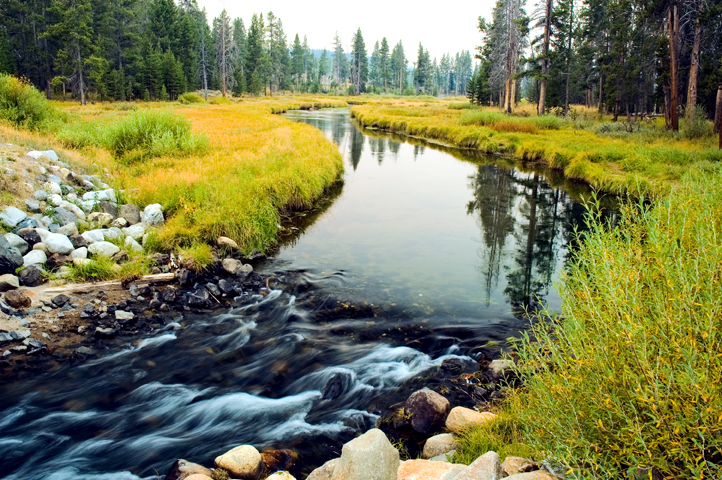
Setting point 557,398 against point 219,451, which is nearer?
point 557,398

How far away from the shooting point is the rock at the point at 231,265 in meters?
10.2

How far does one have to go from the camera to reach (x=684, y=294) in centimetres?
289

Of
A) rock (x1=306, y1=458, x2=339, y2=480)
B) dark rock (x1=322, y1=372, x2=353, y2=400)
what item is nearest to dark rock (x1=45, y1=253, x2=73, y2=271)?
dark rock (x1=322, y1=372, x2=353, y2=400)

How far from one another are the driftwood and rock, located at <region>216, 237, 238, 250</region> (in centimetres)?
167

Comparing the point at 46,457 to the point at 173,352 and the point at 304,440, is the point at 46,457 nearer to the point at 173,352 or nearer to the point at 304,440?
the point at 173,352

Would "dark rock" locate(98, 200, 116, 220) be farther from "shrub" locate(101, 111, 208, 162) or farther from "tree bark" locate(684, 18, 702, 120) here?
"tree bark" locate(684, 18, 702, 120)

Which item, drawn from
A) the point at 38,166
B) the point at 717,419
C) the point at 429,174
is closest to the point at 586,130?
the point at 429,174

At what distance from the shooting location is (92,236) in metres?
9.89

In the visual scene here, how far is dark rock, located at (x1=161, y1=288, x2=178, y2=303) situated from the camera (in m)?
8.71

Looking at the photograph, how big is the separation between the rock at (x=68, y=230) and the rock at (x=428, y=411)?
7.92m

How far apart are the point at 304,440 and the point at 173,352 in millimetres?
2907

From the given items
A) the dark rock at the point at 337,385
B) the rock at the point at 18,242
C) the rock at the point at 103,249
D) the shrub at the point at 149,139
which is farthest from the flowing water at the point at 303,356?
the shrub at the point at 149,139

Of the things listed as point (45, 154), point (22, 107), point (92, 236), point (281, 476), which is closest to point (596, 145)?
point (92, 236)

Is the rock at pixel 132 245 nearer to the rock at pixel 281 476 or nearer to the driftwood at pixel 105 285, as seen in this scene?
the driftwood at pixel 105 285
